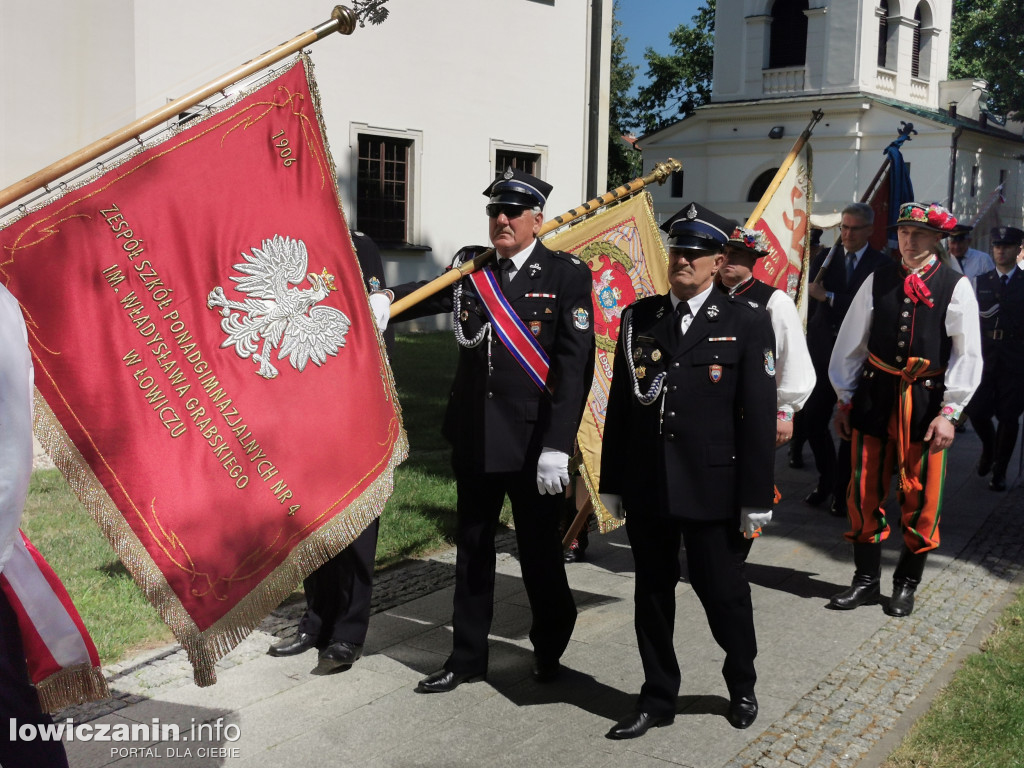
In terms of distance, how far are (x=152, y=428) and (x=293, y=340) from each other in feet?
2.06

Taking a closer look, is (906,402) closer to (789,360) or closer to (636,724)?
(789,360)

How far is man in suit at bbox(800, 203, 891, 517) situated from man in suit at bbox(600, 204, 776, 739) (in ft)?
13.2

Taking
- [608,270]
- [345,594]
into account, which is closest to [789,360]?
[608,270]

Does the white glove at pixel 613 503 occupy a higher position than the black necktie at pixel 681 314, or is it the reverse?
the black necktie at pixel 681 314

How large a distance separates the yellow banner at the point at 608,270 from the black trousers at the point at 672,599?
126 cm

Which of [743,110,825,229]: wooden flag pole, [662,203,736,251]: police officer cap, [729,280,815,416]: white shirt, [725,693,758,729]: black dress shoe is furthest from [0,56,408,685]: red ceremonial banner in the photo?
[743,110,825,229]: wooden flag pole

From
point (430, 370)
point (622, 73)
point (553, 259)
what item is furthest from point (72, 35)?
point (622, 73)

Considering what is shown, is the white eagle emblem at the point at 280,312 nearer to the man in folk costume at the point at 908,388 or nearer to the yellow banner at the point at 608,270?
the yellow banner at the point at 608,270

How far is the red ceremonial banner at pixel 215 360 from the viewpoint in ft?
11.2

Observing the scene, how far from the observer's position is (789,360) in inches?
211

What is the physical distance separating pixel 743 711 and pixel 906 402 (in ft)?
7.23

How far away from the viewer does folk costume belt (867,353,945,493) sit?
5727mm

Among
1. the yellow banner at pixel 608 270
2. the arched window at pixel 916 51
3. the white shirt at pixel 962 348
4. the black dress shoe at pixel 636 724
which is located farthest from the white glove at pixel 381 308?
the arched window at pixel 916 51

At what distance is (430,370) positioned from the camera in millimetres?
14328
